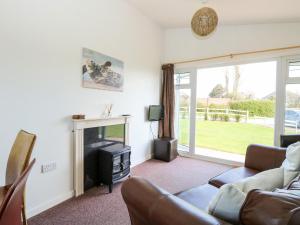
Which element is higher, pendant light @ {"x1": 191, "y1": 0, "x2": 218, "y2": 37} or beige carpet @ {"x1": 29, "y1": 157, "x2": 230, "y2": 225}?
pendant light @ {"x1": 191, "y1": 0, "x2": 218, "y2": 37}

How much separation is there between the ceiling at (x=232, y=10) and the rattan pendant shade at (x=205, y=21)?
69 cm

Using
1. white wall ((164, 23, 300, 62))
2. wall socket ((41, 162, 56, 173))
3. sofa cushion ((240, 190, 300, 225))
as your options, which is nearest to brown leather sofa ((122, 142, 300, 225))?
sofa cushion ((240, 190, 300, 225))

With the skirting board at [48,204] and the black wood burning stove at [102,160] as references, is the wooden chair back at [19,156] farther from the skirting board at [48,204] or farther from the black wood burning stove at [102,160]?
the black wood burning stove at [102,160]

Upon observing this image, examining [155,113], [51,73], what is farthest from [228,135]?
[51,73]

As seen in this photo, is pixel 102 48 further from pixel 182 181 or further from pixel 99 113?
pixel 182 181

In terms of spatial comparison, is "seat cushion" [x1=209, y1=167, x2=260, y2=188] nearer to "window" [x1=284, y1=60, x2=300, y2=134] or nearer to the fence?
"window" [x1=284, y1=60, x2=300, y2=134]

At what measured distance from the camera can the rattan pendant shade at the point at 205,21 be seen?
2.43 metres

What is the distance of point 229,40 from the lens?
4.00m

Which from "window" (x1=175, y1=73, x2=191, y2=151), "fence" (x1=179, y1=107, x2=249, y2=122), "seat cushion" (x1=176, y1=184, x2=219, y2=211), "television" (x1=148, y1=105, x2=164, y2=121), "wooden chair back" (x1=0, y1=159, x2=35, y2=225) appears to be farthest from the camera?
"window" (x1=175, y1=73, x2=191, y2=151)

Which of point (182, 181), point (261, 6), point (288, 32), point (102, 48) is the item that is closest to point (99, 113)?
point (102, 48)

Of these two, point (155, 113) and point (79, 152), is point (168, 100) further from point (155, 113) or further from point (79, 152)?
point (79, 152)

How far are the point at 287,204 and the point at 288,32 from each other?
371cm

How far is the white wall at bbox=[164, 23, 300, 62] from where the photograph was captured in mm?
3477

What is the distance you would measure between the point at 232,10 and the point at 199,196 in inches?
117
